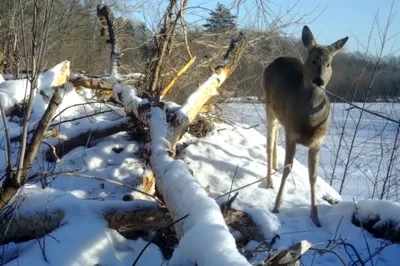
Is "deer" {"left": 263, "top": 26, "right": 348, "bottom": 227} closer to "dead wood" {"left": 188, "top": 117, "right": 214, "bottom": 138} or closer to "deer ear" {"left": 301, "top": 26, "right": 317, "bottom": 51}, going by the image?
"deer ear" {"left": 301, "top": 26, "right": 317, "bottom": 51}

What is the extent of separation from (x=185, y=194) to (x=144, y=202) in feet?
2.60

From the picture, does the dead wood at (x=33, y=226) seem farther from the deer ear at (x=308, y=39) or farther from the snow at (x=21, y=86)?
the snow at (x=21, y=86)

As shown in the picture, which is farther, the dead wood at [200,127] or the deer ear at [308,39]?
the dead wood at [200,127]

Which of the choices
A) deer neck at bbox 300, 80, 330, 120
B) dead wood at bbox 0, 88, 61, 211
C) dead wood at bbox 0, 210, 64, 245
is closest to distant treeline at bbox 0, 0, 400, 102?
deer neck at bbox 300, 80, 330, 120

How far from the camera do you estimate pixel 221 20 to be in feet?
29.6

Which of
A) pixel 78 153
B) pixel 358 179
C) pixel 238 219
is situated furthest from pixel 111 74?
pixel 358 179

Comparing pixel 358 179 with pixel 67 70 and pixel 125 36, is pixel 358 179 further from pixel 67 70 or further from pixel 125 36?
pixel 67 70

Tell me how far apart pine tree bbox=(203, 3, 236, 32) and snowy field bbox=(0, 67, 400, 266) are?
1.65m

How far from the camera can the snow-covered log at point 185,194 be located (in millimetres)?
2414

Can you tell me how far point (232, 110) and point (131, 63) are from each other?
235 centimetres

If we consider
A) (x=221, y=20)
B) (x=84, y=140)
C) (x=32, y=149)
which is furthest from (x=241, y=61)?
(x=32, y=149)

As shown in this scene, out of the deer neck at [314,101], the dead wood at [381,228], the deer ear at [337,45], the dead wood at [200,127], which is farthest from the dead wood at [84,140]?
the dead wood at [381,228]

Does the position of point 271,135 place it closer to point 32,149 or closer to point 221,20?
point 221,20

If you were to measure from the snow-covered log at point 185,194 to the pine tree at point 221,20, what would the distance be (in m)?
2.46
